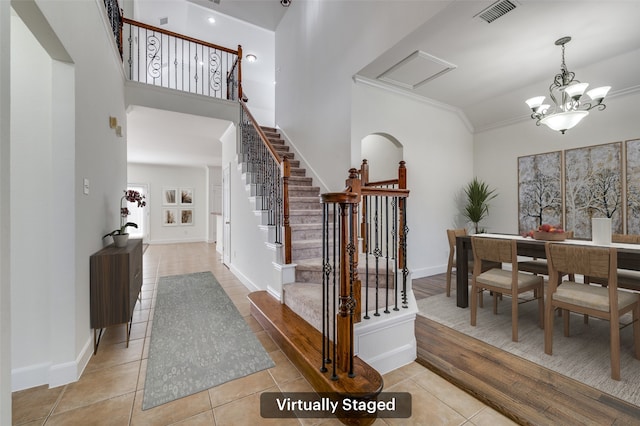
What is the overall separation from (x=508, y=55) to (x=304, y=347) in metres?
4.21

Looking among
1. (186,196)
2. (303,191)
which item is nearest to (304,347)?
(303,191)

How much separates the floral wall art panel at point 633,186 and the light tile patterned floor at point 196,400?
404 centimetres

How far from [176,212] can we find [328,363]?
Answer: 921 centimetres

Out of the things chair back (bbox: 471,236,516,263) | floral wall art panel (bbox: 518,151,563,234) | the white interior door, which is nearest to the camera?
chair back (bbox: 471,236,516,263)

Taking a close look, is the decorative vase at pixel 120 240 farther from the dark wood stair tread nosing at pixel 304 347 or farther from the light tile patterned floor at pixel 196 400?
the dark wood stair tread nosing at pixel 304 347

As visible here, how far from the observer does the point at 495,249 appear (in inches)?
105

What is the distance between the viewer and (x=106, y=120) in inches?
110

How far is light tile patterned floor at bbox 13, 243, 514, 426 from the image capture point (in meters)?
1.53

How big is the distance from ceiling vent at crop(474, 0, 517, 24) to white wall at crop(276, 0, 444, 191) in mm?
549

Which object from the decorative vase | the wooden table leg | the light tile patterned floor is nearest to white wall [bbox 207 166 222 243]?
the decorative vase

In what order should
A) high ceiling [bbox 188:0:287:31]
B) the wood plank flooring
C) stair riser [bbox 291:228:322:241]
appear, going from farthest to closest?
high ceiling [bbox 188:0:287:31]
stair riser [bbox 291:228:322:241]
the wood plank flooring

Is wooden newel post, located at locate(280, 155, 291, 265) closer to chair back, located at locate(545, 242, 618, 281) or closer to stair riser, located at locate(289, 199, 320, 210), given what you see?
stair riser, located at locate(289, 199, 320, 210)

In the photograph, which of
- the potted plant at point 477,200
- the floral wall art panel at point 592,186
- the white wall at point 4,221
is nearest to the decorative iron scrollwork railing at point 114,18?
the white wall at point 4,221

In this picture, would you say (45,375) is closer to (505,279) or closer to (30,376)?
(30,376)
